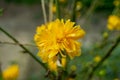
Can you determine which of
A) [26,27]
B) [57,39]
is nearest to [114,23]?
[57,39]

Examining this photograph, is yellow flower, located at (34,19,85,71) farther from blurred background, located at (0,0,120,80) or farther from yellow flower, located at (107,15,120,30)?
blurred background, located at (0,0,120,80)

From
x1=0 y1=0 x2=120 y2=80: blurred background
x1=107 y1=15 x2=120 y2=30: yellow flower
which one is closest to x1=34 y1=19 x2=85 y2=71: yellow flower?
x1=107 y1=15 x2=120 y2=30: yellow flower

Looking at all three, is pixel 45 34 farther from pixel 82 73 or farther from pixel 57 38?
pixel 82 73

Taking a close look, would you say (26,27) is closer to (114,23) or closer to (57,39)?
(114,23)

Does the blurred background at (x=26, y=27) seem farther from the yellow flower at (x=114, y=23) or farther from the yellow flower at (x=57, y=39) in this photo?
the yellow flower at (x=57, y=39)

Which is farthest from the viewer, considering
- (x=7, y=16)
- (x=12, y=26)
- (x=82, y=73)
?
(x=7, y=16)

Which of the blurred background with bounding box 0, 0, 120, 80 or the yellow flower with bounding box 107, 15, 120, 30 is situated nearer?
the yellow flower with bounding box 107, 15, 120, 30

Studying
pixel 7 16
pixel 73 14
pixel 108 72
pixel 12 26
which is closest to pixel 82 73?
pixel 73 14

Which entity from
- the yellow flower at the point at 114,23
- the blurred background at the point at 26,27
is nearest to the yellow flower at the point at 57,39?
the yellow flower at the point at 114,23

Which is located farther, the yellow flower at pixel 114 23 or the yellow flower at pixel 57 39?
the yellow flower at pixel 114 23
